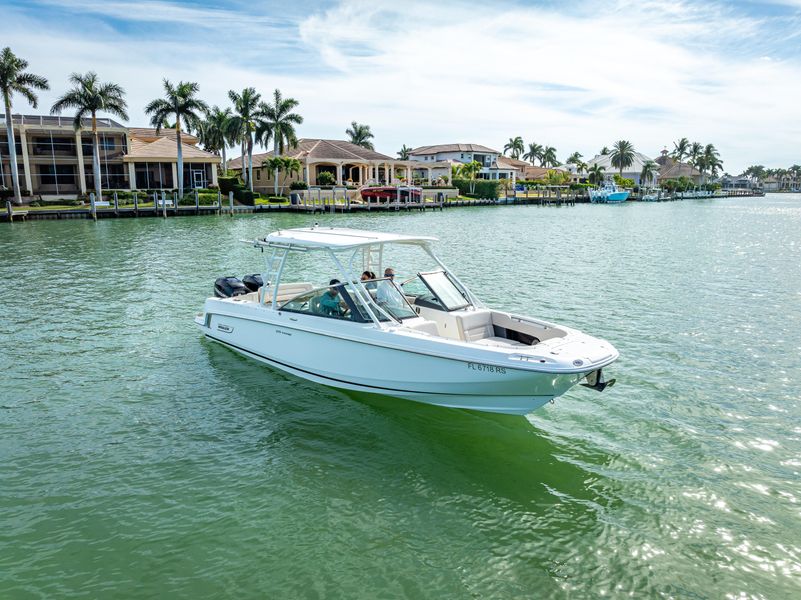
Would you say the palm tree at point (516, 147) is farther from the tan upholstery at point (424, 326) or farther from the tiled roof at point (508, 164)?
the tan upholstery at point (424, 326)

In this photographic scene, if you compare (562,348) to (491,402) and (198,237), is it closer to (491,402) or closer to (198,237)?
(491,402)

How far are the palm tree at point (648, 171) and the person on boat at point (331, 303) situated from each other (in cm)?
16428

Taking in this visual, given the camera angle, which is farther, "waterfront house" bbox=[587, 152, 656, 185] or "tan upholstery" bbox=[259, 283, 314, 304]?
"waterfront house" bbox=[587, 152, 656, 185]

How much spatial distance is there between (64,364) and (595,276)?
20.4 meters

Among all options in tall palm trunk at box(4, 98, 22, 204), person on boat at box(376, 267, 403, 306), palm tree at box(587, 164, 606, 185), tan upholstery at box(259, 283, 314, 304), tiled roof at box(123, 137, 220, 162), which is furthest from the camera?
palm tree at box(587, 164, 606, 185)

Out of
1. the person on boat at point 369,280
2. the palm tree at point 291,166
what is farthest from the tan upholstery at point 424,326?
the palm tree at point 291,166

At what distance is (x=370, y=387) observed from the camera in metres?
10.4

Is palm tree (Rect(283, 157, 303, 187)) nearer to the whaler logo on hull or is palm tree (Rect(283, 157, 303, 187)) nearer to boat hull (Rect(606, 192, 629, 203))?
the whaler logo on hull

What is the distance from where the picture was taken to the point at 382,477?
27.5ft

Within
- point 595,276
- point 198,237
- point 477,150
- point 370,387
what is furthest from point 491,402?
point 477,150

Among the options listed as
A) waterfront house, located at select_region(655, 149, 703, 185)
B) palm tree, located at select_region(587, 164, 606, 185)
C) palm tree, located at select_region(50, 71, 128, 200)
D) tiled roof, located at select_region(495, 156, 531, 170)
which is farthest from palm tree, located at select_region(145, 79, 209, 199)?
waterfront house, located at select_region(655, 149, 703, 185)

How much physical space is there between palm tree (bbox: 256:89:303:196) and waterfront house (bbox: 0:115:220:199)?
23.4 ft

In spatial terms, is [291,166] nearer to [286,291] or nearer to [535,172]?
[286,291]

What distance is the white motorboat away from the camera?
8766 mm
